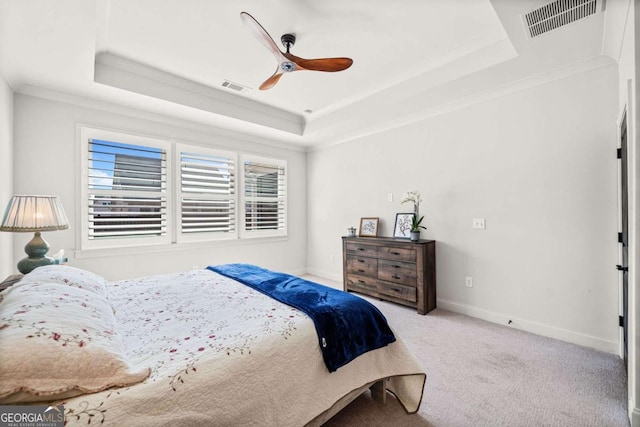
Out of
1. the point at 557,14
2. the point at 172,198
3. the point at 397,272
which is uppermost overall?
the point at 557,14

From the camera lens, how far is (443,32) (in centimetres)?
251

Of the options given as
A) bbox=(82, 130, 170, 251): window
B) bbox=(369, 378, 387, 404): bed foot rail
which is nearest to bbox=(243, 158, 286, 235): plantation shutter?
bbox=(82, 130, 170, 251): window

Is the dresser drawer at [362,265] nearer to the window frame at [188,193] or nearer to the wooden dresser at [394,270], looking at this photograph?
the wooden dresser at [394,270]

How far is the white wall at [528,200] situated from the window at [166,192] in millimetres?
2314

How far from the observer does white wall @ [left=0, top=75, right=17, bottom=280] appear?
97.3 inches

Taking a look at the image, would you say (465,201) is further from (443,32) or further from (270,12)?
(270,12)

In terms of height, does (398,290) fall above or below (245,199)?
below

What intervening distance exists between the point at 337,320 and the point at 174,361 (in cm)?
82

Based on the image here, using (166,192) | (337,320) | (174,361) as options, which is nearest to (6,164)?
(166,192)

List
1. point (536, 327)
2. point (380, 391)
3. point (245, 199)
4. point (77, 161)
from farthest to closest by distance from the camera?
1. point (245, 199)
2. point (77, 161)
3. point (536, 327)
4. point (380, 391)

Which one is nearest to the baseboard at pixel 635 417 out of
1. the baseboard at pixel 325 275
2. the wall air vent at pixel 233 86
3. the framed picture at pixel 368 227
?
the framed picture at pixel 368 227

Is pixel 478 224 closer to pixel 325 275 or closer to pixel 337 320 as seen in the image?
pixel 337 320

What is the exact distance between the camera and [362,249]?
3.95 meters

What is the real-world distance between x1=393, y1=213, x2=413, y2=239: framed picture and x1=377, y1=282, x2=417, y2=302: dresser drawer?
26.9 inches
